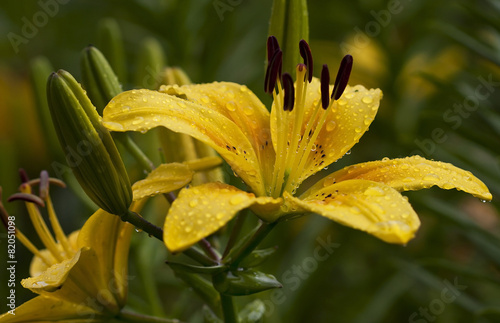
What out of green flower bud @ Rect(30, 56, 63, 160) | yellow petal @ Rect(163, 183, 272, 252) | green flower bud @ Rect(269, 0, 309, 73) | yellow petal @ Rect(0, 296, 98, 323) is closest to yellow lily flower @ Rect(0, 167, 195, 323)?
yellow petal @ Rect(0, 296, 98, 323)

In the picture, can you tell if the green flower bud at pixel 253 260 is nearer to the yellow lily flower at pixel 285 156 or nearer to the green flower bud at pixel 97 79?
the yellow lily flower at pixel 285 156

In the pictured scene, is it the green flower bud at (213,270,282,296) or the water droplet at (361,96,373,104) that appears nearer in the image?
the green flower bud at (213,270,282,296)

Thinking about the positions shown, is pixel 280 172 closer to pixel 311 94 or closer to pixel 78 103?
pixel 311 94

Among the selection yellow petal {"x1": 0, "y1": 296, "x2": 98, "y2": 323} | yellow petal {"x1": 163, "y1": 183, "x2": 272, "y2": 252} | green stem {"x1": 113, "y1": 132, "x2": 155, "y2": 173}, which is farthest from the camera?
green stem {"x1": 113, "y1": 132, "x2": 155, "y2": 173}

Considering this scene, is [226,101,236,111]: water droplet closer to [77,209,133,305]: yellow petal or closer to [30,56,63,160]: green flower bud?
[77,209,133,305]: yellow petal

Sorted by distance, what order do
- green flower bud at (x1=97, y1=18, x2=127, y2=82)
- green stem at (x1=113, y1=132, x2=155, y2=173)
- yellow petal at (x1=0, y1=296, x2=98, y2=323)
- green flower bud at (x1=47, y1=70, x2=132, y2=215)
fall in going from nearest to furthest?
green flower bud at (x1=47, y1=70, x2=132, y2=215), yellow petal at (x1=0, y1=296, x2=98, y2=323), green stem at (x1=113, y1=132, x2=155, y2=173), green flower bud at (x1=97, y1=18, x2=127, y2=82)

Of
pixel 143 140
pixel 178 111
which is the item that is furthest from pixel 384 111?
pixel 178 111

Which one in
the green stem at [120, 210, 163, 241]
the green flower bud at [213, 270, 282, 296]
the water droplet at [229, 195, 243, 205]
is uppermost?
the water droplet at [229, 195, 243, 205]
